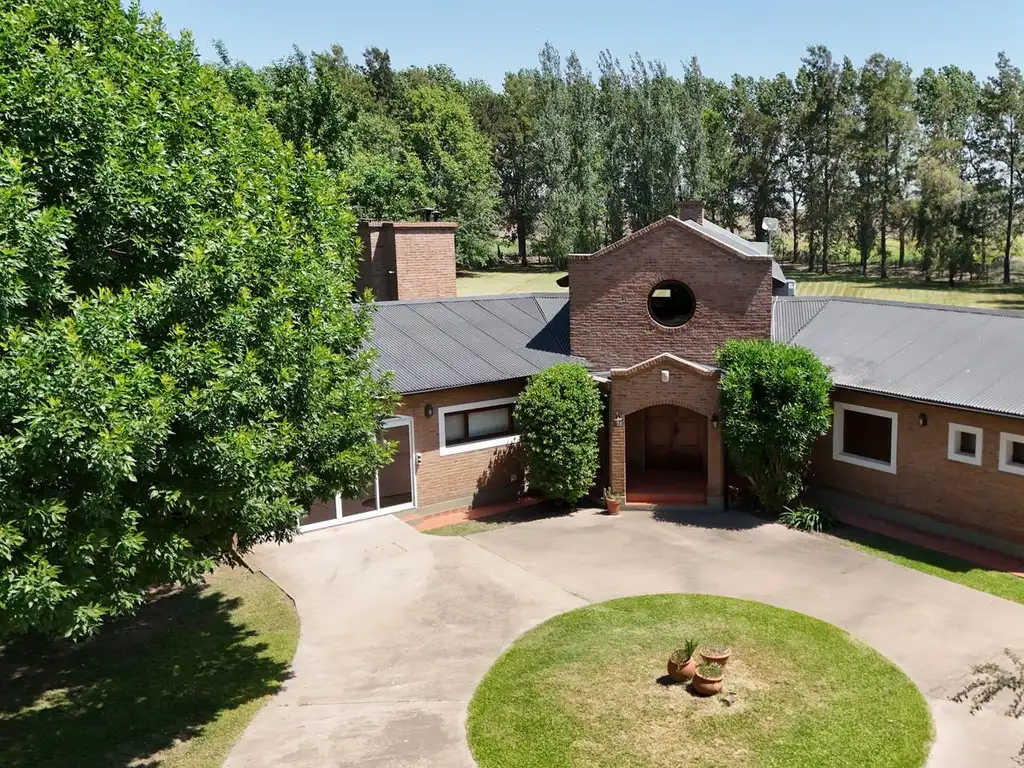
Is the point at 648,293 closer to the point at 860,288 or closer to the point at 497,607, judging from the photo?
the point at 497,607

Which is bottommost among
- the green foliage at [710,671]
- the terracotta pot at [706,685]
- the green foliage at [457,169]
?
the terracotta pot at [706,685]

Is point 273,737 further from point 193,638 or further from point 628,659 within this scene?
point 628,659

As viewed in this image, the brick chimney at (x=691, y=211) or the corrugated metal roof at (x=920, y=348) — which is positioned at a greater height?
the brick chimney at (x=691, y=211)

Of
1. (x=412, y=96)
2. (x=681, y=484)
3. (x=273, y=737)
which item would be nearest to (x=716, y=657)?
(x=273, y=737)

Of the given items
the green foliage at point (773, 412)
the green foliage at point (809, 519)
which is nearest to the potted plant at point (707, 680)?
the green foliage at point (773, 412)

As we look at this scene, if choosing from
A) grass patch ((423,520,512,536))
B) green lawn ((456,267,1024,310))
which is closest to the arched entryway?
grass patch ((423,520,512,536))

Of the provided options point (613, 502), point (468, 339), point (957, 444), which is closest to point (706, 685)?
point (613, 502)

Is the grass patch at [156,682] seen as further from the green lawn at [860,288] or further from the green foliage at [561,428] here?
the green lawn at [860,288]

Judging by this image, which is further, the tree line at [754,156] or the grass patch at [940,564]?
the tree line at [754,156]
